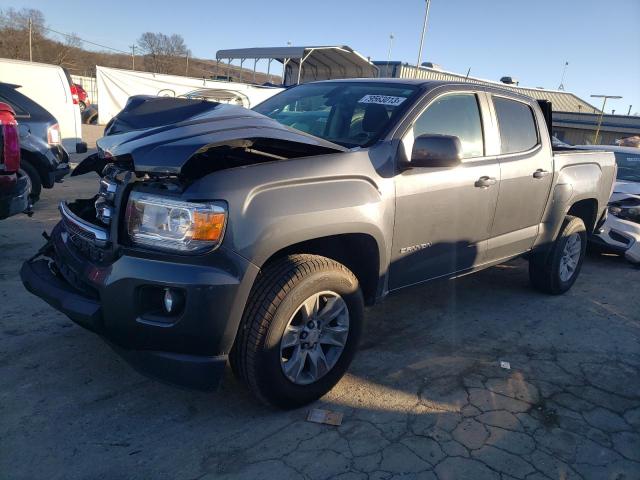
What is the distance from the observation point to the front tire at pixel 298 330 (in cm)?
255

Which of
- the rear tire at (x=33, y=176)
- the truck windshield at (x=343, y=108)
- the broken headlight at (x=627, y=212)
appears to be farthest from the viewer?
the rear tire at (x=33, y=176)

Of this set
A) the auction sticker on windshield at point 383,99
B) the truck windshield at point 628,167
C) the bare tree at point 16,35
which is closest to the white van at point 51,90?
the auction sticker on windshield at point 383,99

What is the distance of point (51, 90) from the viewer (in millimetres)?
9125

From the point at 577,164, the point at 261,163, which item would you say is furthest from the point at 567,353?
the point at 261,163

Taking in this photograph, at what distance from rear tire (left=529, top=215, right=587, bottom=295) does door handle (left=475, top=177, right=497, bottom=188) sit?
4.96ft

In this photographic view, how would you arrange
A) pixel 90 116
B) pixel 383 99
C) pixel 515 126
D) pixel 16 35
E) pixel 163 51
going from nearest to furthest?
1. pixel 383 99
2. pixel 515 126
3. pixel 90 116
4. pixel 16 35
5. pixel 163 51

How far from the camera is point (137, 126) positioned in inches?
118

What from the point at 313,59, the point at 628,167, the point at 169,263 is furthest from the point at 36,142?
the point at 313,59

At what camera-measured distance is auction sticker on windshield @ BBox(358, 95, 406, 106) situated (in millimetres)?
3417

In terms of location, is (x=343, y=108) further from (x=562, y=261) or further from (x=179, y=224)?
(x=562, y=261)

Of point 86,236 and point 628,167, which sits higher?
point 628,167

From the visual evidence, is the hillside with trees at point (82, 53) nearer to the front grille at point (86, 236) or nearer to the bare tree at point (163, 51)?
the bare tree at point (163, 51)

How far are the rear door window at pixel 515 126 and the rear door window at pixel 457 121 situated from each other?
0.32 m

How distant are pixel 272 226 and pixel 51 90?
28.0ft
